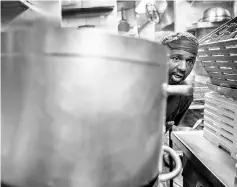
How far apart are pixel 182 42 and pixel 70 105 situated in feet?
3.12

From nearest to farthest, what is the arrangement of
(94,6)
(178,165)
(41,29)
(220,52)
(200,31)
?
(41,29) < (178,165) < (220,52) < (94,6) < (200,31)

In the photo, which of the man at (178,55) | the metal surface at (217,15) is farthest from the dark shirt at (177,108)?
the metal surface at (217,15)

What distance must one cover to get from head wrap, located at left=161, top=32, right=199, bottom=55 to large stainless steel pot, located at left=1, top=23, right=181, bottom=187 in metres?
0.83

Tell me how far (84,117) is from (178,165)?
266mm

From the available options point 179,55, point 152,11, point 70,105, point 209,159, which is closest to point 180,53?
point 179,55

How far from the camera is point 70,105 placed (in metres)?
0.41

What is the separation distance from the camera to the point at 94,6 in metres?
2.71

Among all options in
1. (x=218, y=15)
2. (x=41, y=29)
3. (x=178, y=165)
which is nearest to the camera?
(x=41, y=29)

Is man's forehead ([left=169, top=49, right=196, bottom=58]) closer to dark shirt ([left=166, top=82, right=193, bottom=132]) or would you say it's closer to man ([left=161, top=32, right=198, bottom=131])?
man ([left=161, top=32, right=198, bottom=131])

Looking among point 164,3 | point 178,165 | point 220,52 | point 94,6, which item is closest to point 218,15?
point 164,3

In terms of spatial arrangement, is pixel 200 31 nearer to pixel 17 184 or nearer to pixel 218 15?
pixel 218 15

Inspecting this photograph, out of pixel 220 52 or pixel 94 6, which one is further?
pixel 94 6

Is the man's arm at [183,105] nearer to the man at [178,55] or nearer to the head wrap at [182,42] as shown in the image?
the man at [178,55]

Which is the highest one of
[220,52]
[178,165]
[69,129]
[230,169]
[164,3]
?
[164,3]
